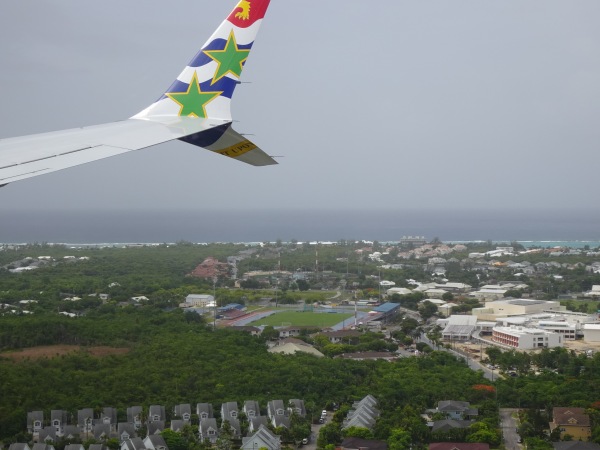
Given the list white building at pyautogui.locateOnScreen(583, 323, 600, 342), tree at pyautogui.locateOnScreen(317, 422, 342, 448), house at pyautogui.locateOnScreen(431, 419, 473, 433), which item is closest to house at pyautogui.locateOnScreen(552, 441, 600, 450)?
house at pyautogui.locateOnScreen(431, 419, 473, 433)

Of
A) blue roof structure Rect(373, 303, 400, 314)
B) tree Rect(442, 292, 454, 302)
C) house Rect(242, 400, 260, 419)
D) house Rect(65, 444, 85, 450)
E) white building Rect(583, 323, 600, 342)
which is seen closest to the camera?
house Rect(65, 444, 85, 450)

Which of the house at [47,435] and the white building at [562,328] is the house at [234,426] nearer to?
the house at [47,435]

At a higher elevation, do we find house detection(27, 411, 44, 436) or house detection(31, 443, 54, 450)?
house detection(27, 411, 44, 436)

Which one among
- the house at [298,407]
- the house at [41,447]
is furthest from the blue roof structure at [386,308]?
the house at [41,447]

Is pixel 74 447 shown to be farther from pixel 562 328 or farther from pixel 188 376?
pixel 562 328

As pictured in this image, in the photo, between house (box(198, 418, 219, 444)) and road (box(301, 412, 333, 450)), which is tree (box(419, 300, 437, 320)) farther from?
house (box(198, 418, 219, 444))

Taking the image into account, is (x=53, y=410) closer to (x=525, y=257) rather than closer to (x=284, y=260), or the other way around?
(x=284, y=260)

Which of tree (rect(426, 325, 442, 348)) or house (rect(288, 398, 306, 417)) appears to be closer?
house (rect(288, 398, 306, 417))

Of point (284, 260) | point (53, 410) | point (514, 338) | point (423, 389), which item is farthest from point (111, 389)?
point (284, 260)
